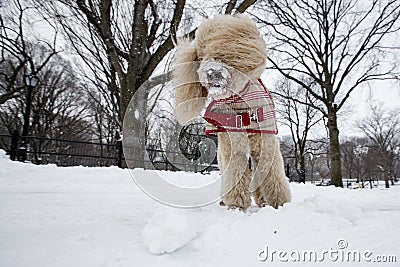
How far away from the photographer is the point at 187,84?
2498 mm

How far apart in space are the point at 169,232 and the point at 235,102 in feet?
4.59

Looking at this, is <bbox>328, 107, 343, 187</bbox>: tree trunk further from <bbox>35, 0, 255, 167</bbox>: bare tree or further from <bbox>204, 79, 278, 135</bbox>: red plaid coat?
<bbox>204, 79, 278, 135</bbox>: red plaid coat

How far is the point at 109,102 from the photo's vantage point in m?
14.9

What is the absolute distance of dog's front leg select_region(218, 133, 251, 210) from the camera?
2.40m

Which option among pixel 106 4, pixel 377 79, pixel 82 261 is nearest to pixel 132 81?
pixel 106 4

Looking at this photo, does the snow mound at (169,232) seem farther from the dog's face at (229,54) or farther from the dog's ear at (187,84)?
the dog's ear at (187,84)

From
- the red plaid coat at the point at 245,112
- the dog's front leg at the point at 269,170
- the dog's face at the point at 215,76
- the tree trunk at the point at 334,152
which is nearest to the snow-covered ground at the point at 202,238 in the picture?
the dog's front leg at the point at 269,170

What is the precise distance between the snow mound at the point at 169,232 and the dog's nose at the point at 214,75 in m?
1.13

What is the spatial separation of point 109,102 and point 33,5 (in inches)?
248

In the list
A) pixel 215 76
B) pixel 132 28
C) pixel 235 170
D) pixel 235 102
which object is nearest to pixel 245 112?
pixel 235 102

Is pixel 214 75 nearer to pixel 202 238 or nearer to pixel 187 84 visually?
pixel 187 84

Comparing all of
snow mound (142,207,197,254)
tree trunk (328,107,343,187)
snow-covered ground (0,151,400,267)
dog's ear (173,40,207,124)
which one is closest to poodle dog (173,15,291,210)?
dog's ear (173,40,207,124)

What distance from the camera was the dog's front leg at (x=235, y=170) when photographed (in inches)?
94.5

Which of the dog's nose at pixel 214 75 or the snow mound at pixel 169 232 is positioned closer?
the snow mound at pixel 169 232
